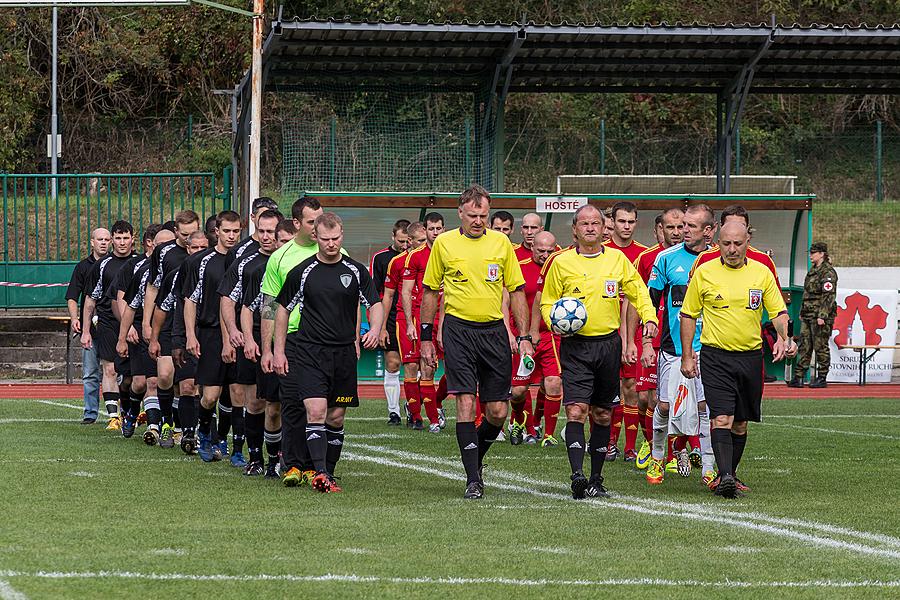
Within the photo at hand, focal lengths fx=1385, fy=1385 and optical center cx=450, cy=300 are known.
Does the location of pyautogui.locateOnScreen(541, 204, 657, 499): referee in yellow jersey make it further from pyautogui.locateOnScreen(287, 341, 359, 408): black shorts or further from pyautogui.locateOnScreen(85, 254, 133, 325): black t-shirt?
pyautogui.locateOnScreen(85, 254, 133, 325): black t-shirt

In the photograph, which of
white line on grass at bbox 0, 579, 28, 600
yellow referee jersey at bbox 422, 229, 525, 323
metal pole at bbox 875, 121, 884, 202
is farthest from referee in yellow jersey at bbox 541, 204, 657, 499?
metal pole at bbox 875, 121, 884, 202

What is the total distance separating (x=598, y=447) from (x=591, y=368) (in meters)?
0.59

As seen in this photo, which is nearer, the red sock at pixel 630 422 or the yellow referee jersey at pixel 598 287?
the yellow referee jersey at pixel 598 287

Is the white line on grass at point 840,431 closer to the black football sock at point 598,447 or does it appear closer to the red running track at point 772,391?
the red running track at point 772,391

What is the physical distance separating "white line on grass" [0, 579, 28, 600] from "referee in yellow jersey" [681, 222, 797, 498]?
5.16m

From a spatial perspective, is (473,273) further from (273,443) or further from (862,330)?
(862,330)

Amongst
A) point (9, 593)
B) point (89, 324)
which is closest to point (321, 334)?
point (9, 593)

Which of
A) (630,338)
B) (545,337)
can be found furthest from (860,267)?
(630,338)

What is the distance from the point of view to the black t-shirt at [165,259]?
12469 millimetres

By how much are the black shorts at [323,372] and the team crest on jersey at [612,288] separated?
1.89 metres

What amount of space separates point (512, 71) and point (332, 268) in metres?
15.3

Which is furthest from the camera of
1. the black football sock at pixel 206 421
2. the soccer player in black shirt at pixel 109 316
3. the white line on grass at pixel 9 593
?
the soccer player in black shirt at pixel 109 316

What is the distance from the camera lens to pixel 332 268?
9867 millimetres

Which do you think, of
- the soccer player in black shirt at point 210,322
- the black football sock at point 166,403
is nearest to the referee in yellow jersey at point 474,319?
the soccer player in black shirt at point 210,322
